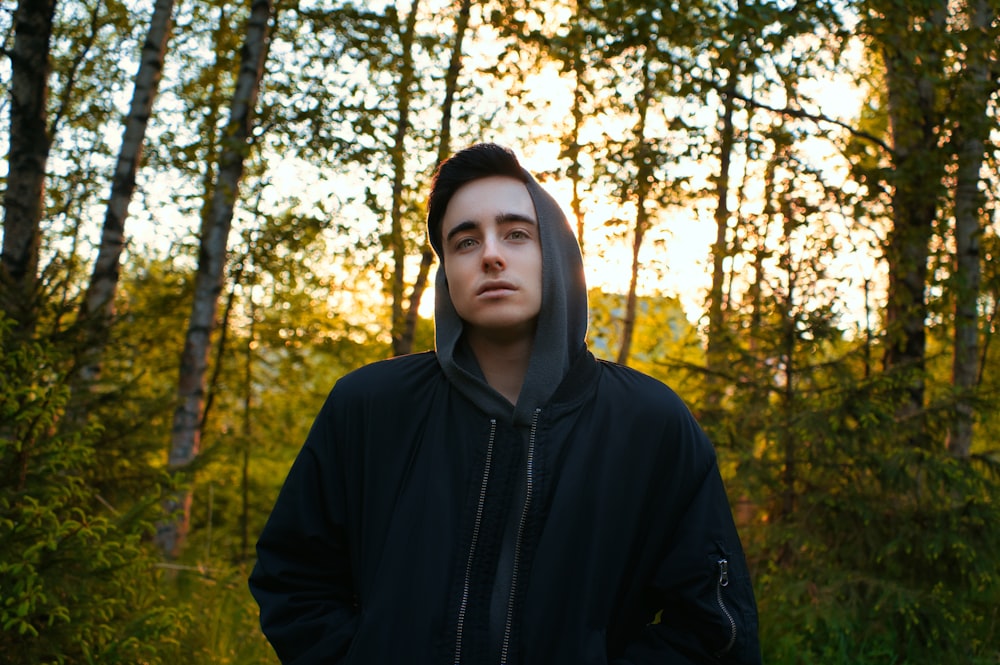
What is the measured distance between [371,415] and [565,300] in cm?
60

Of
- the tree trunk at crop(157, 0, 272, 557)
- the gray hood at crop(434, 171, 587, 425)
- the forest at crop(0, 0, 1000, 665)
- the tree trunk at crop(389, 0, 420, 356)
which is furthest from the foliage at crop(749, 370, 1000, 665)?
the tree trunk at crop(389, 0, 420, 356)

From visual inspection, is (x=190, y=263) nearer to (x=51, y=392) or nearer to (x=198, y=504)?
(x=198, y=504)

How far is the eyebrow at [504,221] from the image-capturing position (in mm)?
2271

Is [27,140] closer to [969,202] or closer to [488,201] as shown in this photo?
[488,201]

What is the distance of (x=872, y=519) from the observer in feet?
18.4

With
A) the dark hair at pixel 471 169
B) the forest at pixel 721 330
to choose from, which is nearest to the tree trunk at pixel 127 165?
the forest at pixel 721 330

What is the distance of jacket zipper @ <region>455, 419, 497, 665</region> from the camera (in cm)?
194

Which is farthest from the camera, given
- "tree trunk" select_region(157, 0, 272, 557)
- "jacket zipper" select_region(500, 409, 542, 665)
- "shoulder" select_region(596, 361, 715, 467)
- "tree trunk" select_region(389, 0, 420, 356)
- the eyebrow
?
"tree trunk" select_region(389, 0, 420, 356)

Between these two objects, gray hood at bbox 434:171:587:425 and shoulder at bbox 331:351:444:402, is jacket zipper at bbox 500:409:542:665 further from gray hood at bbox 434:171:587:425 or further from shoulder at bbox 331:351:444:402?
shoulder at bbox 331:351:444:402

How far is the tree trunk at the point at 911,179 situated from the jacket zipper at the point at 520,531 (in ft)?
17.2

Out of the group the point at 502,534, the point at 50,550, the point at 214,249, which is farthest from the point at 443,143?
the point at 502,534

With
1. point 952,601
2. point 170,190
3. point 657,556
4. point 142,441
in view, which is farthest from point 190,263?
point 657,556

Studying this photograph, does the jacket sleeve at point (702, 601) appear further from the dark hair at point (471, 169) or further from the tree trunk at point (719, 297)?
the tree trunk at point (719, 297)

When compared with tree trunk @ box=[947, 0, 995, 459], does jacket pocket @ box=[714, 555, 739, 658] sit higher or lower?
lower
